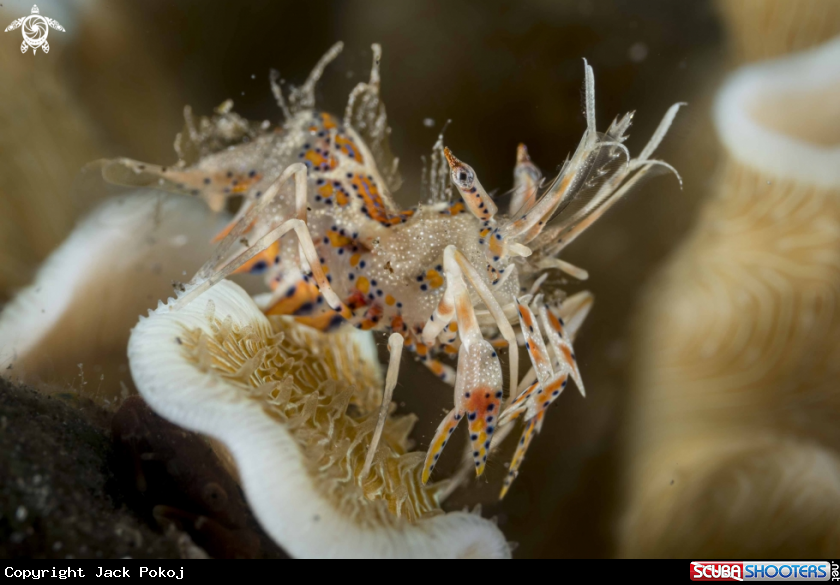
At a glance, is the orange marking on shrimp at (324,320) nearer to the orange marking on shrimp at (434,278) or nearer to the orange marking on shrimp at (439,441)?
the orange marking on shrimp at (434,278)

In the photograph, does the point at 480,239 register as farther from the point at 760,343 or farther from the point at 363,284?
the point at 760,343

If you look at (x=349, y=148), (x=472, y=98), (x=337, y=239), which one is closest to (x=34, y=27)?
(x=349, y=148)

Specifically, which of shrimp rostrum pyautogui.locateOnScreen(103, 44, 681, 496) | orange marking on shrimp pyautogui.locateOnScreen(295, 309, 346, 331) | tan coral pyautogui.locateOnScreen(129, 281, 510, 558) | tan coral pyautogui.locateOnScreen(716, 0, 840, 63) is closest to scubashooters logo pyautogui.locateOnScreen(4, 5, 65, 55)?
shrimp rostrum pyautogui.locateOnScreen(103, 44, 681, 496)

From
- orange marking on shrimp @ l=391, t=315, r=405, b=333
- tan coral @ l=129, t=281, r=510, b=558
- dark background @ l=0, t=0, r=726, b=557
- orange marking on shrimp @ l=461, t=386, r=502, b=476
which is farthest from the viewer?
dark background @ l=0, t=0, r=726, b=557

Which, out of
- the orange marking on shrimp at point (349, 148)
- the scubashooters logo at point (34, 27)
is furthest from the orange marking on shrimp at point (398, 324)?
the scubashooters logo at point (34, 27)

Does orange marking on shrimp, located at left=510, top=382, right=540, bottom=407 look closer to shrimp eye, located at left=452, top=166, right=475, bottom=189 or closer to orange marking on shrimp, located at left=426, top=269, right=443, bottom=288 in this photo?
orange marking on shrimp, located at left=426, top=269, right=443, bottom=288

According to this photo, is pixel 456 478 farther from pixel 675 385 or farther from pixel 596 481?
pixel 675 385
